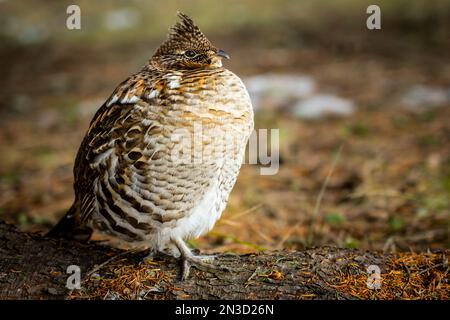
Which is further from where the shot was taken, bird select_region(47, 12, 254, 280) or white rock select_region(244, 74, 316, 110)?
white rock select_region(244, 74, 316, 110)

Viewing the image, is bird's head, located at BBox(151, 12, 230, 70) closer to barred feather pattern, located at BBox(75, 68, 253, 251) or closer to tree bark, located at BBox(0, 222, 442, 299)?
barred feather pattern, located at BBox(75, 68, 253, 251)

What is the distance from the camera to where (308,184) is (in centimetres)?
557

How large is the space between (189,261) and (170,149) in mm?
709

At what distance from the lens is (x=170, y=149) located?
2850 mm

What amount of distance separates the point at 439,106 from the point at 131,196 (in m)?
5.51

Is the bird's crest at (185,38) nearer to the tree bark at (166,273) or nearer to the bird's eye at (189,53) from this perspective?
the bird's eye at (189,53)

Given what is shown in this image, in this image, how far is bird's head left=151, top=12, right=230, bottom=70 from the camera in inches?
127

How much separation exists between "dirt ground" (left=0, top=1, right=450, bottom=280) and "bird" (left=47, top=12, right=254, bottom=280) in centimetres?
79

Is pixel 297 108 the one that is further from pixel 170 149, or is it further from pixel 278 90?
pixel 170 149

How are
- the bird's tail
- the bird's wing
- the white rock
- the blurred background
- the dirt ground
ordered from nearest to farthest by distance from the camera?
the bird's wing, the bird's tail, the dirt ground, the blurred background, the white rock

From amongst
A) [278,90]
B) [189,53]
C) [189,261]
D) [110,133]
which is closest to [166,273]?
[189,261]

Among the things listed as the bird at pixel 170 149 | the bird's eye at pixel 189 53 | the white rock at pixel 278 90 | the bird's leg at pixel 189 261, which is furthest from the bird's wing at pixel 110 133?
the white rock at pixel 278 90

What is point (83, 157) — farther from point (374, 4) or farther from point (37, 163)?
point (374, 4)

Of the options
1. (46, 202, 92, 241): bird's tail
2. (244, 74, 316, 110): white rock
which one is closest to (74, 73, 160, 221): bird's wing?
(46, 202, 92, 241): bird's tail
